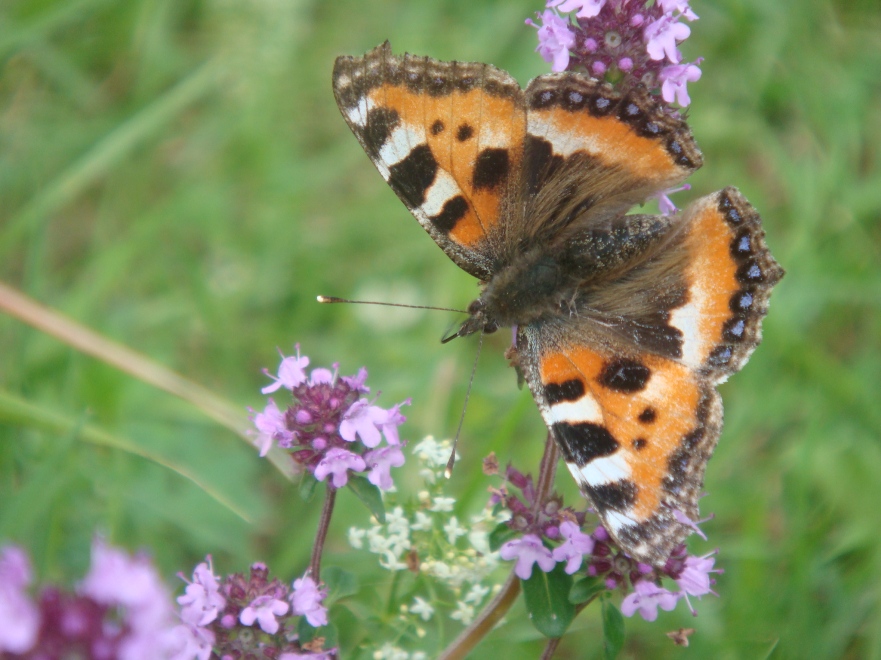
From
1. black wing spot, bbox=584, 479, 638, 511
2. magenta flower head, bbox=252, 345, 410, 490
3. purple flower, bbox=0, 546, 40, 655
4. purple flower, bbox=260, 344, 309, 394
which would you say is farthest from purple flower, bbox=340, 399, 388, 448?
purple flower, bbox=0, 546, 40, 655

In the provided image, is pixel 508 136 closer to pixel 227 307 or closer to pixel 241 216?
pixel 227 307

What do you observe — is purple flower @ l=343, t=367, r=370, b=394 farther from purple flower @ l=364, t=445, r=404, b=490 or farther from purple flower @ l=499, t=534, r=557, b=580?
purple flower @ l=499, t=534, r=557, b=580

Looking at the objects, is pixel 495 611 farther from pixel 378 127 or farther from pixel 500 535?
pixel 378 127

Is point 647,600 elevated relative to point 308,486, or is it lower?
lower

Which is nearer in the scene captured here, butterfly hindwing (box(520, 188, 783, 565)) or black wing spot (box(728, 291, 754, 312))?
butterfly hindwing (box(520, 188, 783, 565))

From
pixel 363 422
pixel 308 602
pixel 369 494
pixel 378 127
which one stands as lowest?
pixel 308 602

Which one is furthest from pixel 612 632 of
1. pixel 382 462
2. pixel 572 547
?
pixel 382 462

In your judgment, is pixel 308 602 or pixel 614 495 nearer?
pixel 308 602
